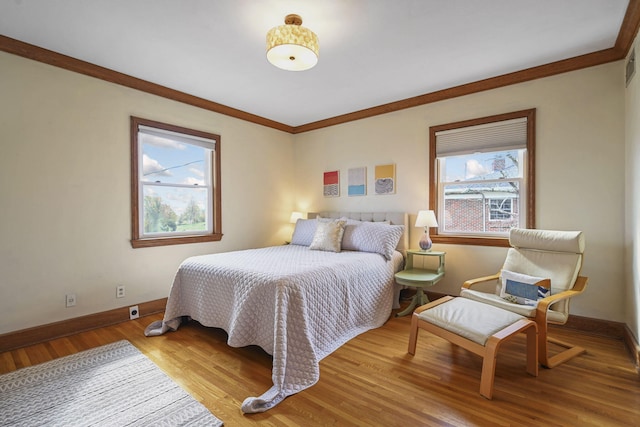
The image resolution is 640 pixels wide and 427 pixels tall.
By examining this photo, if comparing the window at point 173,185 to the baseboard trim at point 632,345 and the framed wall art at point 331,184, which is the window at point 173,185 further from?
the baseboard trim at point 632,345

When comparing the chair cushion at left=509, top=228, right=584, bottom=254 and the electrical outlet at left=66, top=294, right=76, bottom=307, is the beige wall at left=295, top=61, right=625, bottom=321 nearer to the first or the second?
the chair cushion at left=509, top=228, right=584, bottom=254

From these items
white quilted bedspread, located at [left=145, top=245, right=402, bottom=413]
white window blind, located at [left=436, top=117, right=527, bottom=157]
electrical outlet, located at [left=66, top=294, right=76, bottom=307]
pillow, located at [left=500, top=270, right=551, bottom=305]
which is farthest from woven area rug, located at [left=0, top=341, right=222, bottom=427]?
white window blind, located at [left=436, top=117, right=527, bottom=157]

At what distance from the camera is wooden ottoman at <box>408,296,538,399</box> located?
1854mm

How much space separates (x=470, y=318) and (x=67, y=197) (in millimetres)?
3555

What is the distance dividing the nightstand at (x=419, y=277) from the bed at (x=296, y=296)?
4.8 inches

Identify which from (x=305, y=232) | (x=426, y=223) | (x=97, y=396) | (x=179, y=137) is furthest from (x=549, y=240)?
(x=179, y=137)

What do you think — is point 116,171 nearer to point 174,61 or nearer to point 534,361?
point 174,61

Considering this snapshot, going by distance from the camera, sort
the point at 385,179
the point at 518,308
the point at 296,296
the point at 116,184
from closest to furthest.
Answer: the point at 296,296, the point at 518,308, the point at 116,184, the point at 385,179

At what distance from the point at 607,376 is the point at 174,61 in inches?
167

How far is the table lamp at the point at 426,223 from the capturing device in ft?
11.1

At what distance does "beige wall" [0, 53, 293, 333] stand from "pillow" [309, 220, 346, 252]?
1533mm

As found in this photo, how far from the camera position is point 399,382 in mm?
2018

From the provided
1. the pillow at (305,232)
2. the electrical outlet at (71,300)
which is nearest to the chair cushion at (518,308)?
the pillow at (305,232)

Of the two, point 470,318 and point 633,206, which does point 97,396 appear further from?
point 633,206
